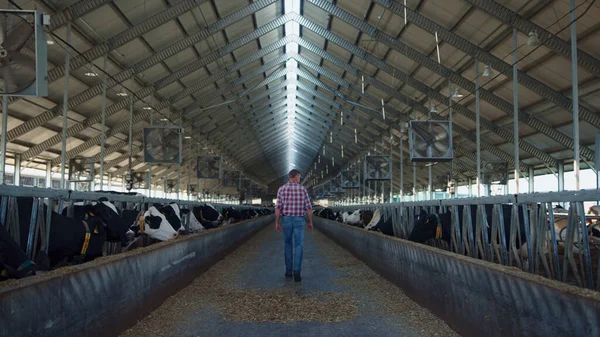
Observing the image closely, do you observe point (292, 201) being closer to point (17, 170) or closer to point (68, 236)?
point (68, 236)

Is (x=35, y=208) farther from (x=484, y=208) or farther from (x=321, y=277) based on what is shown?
(x=484, y=208)

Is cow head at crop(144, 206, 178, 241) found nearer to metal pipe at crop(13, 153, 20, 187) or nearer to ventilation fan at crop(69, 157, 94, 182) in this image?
ventilation fan at crop(69, 157, 94, 182)

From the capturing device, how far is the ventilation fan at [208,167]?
29.0m

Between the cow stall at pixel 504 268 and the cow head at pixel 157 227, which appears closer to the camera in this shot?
the cow stall at pixel 504 268

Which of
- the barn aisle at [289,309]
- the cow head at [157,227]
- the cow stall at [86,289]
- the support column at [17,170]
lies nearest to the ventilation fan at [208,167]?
the support column at [17,170]

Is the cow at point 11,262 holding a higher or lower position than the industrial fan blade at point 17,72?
lower

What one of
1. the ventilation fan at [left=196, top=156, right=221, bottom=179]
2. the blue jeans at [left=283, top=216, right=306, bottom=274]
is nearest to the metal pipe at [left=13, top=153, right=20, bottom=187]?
the ventilation fan at [left=196, top=156, right=221, bottom=179]

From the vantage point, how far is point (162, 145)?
61.1 ft

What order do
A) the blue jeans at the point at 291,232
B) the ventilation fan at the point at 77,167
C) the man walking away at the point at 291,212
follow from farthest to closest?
1. the ventilation fan at the point at 77,167
2. the man walking away at the point at 291,212
3. the blue jeans at the point at 291,232

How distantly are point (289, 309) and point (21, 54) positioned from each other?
429 centimetres

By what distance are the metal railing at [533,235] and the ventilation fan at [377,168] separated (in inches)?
765

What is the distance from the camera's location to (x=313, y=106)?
35469 mm

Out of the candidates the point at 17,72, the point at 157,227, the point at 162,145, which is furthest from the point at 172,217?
the point at 162,145

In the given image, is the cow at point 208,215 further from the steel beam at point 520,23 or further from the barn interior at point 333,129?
the steel beam at point 520,23
